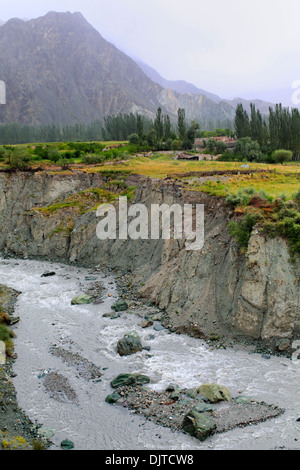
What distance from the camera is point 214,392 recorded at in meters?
18.0

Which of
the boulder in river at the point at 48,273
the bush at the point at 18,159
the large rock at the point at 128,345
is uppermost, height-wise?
the bush at the point at 18,159

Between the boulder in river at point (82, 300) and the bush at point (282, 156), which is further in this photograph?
the bush at point (282, 156)

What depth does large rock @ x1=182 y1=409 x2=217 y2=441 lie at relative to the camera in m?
15.4

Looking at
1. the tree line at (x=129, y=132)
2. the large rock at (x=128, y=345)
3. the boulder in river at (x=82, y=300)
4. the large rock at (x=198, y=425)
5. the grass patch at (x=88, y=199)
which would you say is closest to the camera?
the large rock at (x=198, y=425)

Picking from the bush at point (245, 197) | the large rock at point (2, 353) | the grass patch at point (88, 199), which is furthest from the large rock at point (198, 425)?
the grass patch at point (88, 199)

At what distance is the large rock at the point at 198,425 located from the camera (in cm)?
1538

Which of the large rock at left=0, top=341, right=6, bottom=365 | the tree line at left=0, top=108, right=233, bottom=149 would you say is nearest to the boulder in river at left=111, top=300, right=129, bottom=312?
the large rock at left=0, top=341, right=6, bottom=365

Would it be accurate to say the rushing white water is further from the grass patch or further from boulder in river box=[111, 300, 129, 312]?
the grass patch

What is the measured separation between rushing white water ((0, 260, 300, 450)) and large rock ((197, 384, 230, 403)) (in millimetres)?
677
